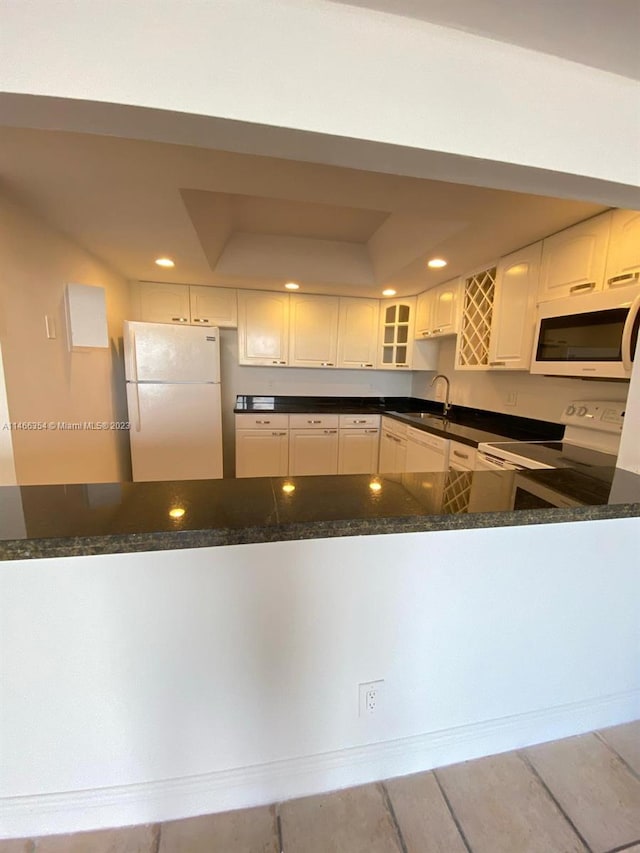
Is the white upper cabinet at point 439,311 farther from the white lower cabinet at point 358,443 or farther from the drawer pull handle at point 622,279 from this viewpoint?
the drawer pull handle at point 622,279

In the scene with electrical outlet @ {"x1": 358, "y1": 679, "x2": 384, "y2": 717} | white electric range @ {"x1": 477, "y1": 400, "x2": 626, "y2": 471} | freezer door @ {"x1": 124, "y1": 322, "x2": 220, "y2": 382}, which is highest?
freezer door @ {"x1": 124, "y1": 322, "x2": 220, "y2": 382}

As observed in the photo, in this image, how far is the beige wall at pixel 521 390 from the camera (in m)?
2.07

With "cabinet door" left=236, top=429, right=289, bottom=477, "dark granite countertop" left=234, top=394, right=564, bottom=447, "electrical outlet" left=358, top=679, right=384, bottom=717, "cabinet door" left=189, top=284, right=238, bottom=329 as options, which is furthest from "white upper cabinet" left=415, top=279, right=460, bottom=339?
A: "electrical outlet" left=358, top=679, right=384, bottom=717

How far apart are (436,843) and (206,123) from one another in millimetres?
1878

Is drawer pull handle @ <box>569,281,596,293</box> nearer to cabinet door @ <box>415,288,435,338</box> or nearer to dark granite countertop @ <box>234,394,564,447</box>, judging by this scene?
dark granite countertop @ <box>234,394,564,447</box>

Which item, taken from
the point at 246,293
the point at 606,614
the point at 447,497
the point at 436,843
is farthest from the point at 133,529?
the point at 246,293

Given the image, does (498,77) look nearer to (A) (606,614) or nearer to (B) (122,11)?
(B) (122,11)

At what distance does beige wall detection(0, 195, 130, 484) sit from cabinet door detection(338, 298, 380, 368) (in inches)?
87.6

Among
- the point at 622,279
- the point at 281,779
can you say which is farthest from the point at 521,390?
the point at 281,779

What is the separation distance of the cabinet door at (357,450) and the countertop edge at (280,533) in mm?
2689

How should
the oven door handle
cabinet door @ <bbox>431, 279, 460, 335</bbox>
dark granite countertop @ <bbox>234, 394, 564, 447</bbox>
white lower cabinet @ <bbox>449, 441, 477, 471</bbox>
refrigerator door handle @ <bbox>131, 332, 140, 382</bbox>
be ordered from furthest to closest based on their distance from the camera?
cabinet door @ <bbox>431, 279, 460, 335</bbox> → refrigerator door handle @ <bbox>131, 332, 140, 382</bbox> → dark granite countertop @ <bbox>234, 394, 564, 447</bbox> → white lower cabinet @ <bbox>449, 441, 477, 471</bbox> → the oven door handle

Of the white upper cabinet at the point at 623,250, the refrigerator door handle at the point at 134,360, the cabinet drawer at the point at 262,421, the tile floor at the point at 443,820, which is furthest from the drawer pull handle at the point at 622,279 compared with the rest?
the refrigerator door handle at the point at 134,360

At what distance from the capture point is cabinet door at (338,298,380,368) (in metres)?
3.69

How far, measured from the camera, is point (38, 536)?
72 centimetres
